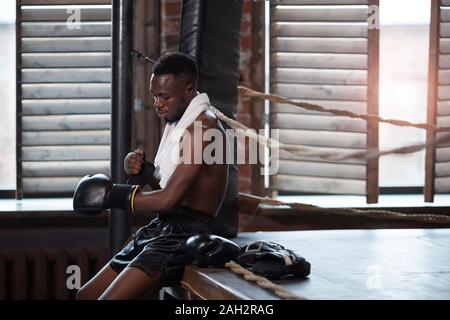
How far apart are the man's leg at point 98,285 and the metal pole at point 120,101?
1.87 ft

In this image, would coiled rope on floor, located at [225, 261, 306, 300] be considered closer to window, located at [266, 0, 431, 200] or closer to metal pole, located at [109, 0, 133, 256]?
metal pole, located at [109, 0, 133, 256]

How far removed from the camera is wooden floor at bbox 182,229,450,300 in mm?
2963

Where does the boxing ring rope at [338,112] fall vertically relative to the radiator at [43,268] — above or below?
above

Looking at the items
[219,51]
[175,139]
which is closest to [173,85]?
[175,139]

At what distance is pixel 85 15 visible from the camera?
179 inches

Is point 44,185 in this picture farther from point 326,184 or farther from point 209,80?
point 326,184

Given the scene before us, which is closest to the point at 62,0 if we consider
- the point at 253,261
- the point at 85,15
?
the point at 85,15

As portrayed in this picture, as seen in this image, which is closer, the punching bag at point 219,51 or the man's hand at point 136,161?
the man's hand at point 136,161

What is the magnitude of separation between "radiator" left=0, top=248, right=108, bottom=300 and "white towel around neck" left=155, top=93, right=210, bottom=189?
1.45 metres

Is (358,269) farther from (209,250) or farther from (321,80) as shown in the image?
(321,80)

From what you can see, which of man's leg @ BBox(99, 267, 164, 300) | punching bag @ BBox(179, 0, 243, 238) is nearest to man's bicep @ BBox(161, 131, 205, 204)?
man's leg @ BBox(99, 267, 164, 300)

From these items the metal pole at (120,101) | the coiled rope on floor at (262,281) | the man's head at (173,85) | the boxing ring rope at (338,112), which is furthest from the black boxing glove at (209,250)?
the boxing ring rope at (338,112)

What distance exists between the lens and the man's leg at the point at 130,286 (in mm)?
2957

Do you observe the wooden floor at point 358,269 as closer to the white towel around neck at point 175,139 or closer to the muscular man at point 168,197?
the muscular man at point 168,197
